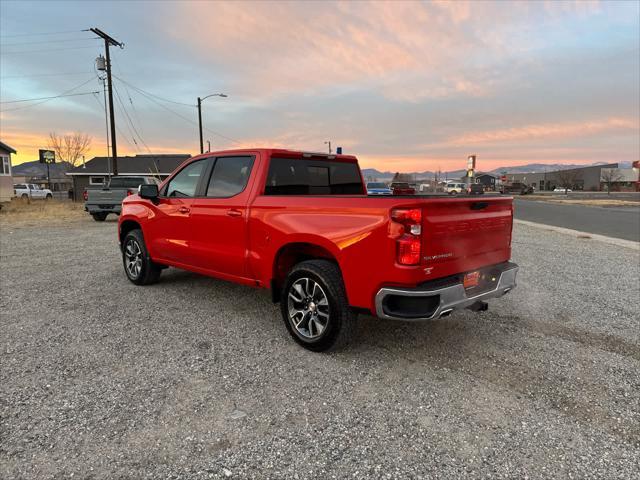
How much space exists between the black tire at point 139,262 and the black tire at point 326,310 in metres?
3.07

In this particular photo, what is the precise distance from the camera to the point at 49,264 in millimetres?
8047

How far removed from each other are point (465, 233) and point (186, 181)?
141 inches

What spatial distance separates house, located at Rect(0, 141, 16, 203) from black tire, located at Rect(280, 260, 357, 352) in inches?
1316

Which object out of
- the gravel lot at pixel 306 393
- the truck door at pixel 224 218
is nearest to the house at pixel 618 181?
the gravel lot at pixel 306 393

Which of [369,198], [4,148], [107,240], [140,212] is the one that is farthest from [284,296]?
[4,148]

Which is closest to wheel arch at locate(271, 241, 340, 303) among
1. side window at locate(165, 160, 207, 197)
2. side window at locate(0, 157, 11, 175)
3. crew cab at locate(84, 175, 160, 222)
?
side window at locate(165, 160, 207, 197)

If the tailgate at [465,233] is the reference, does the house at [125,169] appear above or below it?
above

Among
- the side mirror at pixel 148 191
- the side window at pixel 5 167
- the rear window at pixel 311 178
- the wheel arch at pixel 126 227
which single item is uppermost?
the side window at pixel 5 167

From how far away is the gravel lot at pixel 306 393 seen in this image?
2.44 meters

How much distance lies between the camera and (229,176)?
479 centimetres

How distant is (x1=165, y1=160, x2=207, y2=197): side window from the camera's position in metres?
5.22

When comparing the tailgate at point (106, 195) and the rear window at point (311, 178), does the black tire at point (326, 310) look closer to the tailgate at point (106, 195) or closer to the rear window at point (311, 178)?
the rear window at point (311, 178)

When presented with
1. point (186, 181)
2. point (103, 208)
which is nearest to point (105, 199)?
point (103, 208)

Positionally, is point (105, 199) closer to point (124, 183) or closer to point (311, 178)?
point (124, 183)
